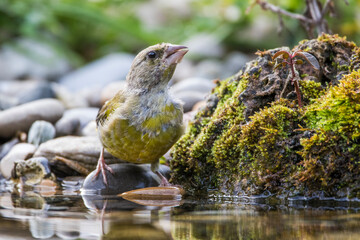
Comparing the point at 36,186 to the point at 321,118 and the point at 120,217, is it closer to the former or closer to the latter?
the point at 120,217

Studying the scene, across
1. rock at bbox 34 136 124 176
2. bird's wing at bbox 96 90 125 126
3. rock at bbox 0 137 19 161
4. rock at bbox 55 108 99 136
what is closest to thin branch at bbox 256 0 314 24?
bird's wing at bbox 96 90 125 126

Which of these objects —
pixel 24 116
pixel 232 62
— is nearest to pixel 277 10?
pixel 24 116

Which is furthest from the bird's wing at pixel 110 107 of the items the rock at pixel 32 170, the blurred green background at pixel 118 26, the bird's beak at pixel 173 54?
the blurred green background at pixel 118 26

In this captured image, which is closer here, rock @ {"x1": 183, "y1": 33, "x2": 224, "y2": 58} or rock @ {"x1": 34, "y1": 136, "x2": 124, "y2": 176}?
rock @ {"x1": 34, "y1": 136, "x2": 124, "y2": 176}

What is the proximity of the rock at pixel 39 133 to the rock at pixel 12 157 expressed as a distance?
12.2 inches

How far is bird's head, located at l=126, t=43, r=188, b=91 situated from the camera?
4340mm

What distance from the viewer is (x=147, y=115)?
421cm

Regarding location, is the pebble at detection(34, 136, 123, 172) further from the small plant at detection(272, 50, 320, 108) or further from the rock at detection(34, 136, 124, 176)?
the small plant at detection(272, 50, 320, 108)

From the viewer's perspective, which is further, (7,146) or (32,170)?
(7,146)

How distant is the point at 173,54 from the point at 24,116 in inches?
115

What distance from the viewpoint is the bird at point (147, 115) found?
4160 mm

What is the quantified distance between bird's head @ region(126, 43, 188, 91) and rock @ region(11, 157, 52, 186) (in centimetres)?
160

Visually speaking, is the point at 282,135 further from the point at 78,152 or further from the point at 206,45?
the point at 206,45

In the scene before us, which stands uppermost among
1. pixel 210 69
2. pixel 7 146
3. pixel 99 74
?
pixel 210 69
